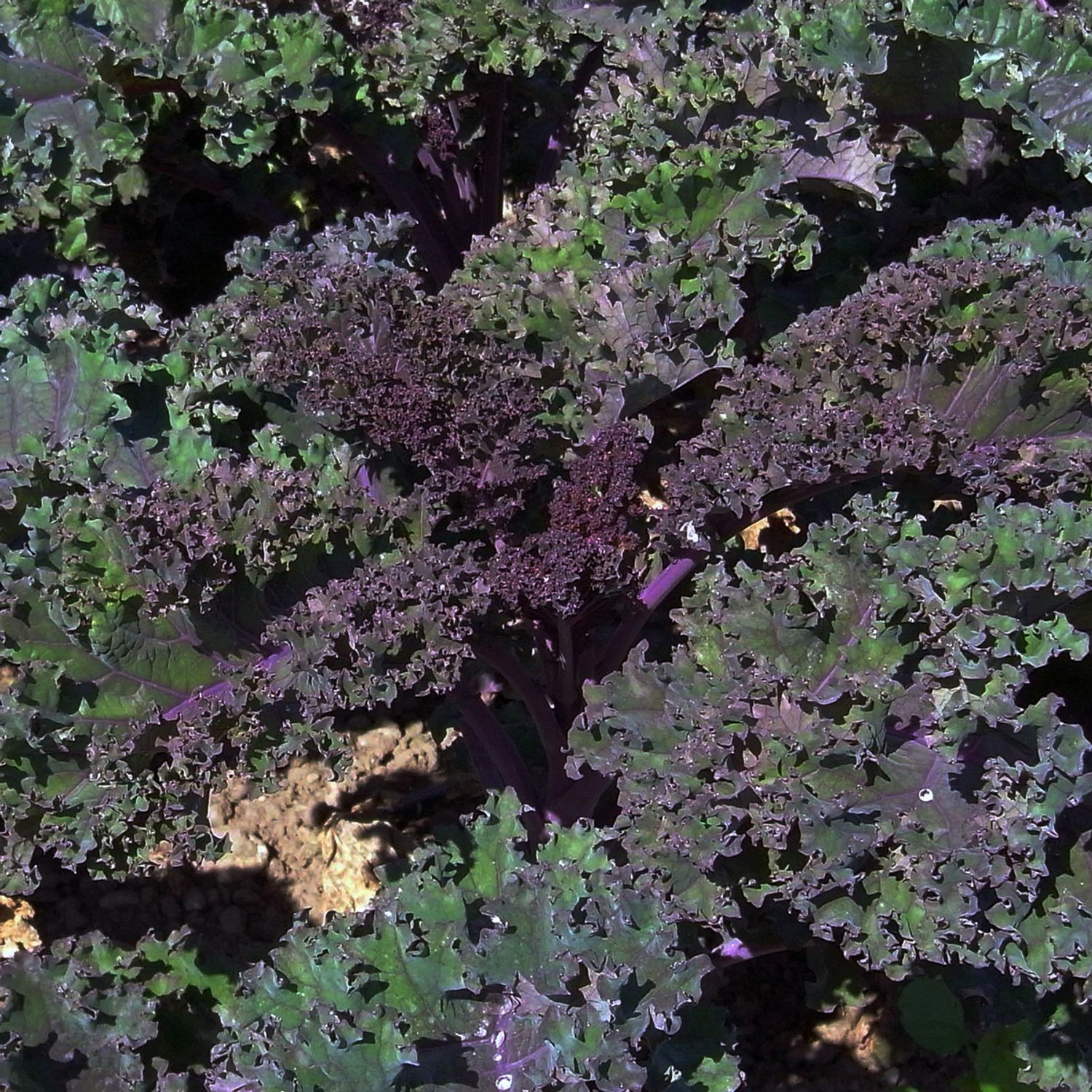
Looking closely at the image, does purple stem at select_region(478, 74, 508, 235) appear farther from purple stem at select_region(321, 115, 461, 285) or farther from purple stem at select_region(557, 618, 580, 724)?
purple stem at select_region(557, 618, 580, 724)

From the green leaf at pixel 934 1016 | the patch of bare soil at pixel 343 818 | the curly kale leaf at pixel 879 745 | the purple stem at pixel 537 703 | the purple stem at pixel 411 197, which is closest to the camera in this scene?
the curly kale leaf at pixel 879 745

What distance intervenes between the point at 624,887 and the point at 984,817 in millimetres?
818

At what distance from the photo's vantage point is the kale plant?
10.3 feet

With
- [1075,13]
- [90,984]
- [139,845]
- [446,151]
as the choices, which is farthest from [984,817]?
[446,151]

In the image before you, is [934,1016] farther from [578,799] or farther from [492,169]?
[492,169]

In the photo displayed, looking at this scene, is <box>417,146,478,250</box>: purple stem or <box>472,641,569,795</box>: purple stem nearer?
<box>472,641,569,795</box>: purple stem

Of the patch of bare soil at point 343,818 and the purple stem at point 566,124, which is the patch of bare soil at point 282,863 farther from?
the purple stem at point 566,124

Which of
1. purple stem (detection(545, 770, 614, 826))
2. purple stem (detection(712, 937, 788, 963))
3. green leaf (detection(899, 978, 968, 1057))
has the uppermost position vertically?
purple stem (detection(545, 770, 614, 826))

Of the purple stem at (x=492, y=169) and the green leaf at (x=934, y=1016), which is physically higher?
the purple stem at (x=492, y=169)

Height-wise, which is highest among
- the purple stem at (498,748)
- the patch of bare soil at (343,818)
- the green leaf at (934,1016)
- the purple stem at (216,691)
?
the purple stem at (216,691)

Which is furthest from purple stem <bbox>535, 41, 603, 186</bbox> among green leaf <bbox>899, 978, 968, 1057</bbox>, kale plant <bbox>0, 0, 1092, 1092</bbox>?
green leaf <bbox>899, 978, 968, 1057</bbox>

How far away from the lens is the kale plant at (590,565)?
3.14m

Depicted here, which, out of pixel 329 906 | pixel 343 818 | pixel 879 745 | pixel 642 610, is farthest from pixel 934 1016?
pixel 343 818

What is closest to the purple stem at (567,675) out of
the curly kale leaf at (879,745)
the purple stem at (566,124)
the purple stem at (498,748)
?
the purple stem at (498,748)
